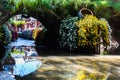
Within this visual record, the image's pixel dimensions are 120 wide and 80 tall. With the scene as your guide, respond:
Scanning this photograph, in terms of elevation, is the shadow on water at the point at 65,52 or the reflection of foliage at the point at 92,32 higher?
the reflection of foliage at the point at 92,32

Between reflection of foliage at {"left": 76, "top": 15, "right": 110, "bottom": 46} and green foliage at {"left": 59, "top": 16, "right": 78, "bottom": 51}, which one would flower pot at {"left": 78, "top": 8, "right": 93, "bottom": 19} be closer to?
green foliage at {"left": 59, "top": 16, "right": 78, "bottom": 51}

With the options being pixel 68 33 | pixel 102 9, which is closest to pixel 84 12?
pixel 102 9

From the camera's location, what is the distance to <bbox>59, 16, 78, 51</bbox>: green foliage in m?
13.9

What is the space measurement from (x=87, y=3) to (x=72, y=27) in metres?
1.53

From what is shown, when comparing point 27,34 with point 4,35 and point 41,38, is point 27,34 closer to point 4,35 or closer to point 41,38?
point 41,38

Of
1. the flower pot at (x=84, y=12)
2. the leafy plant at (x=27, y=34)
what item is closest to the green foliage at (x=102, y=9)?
the flower pot at (x=84, y=12)

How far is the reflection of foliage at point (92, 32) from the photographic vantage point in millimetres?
13608

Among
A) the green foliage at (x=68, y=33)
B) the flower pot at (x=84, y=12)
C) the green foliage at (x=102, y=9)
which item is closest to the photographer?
the green foliage at (x=68, y=33)

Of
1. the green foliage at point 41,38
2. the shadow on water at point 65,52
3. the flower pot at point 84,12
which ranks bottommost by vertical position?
the shadow on water at point 65,52

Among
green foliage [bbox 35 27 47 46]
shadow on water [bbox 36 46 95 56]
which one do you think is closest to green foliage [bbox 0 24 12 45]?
green foliage [bbox 35 27 47 46]

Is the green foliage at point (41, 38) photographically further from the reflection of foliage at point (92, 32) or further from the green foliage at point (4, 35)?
the reflection of foliage at point (92, 32)

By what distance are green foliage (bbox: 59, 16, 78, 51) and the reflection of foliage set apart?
0.28 meters

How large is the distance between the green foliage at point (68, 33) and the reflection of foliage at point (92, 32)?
28 centimetres

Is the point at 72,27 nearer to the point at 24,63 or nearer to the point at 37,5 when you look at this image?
the point at 37,5
